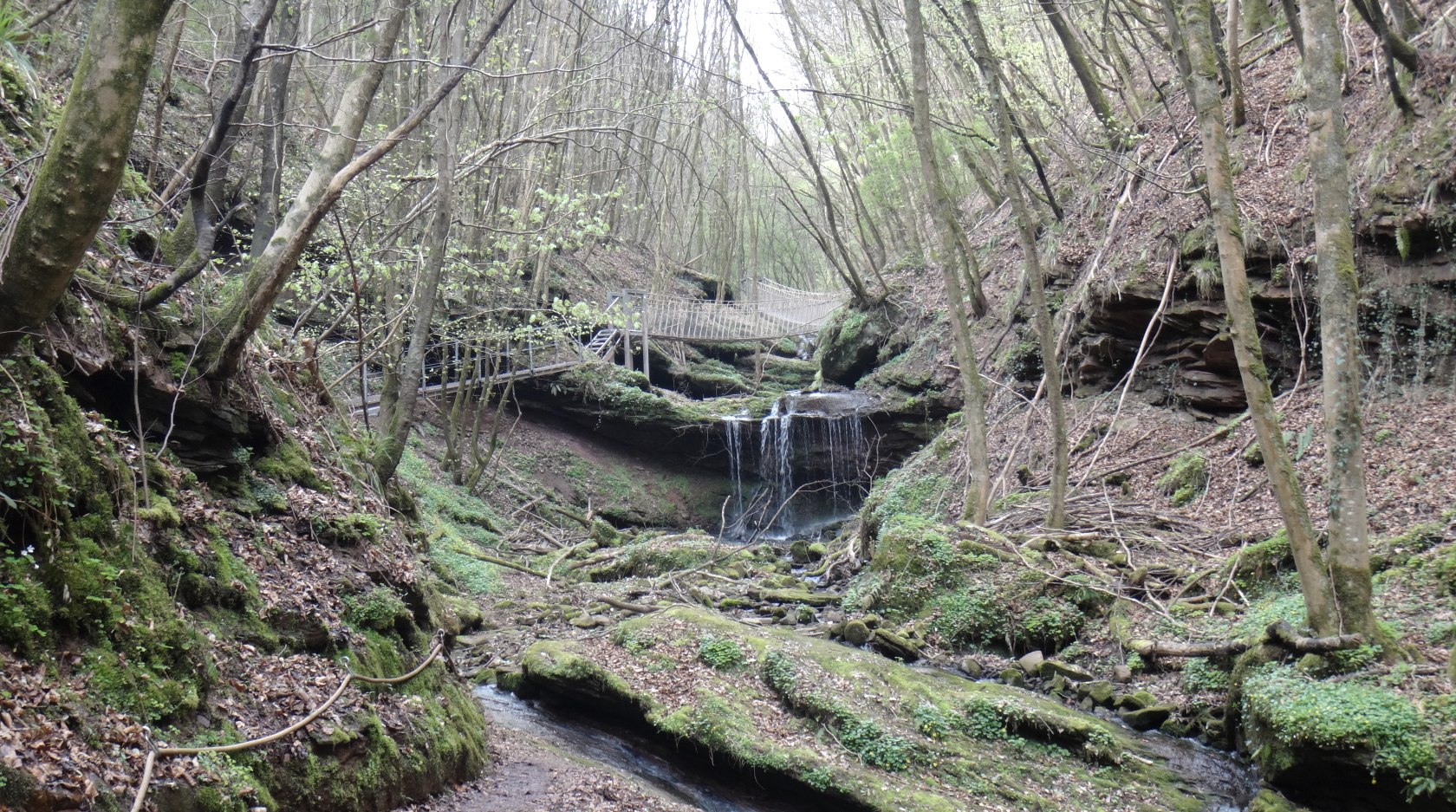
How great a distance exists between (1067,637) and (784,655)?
9.54ft

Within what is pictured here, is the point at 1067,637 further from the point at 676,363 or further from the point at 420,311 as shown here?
the point at 676,363

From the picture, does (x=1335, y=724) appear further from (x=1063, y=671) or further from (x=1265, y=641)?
(x=1063, y=671)

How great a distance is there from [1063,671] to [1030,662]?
0.35 m

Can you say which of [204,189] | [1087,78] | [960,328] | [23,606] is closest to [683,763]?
[23,606]

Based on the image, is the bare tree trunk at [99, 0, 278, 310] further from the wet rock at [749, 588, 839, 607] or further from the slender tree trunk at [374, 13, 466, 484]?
the wet rock at [749, 588, 839, 607]

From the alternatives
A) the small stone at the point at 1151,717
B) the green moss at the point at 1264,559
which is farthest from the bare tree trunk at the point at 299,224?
the green moss at the point at 1264,559

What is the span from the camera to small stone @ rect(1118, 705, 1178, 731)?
6.23 m

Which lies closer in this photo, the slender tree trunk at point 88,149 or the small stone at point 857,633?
the slender tree trunk at point 88,149

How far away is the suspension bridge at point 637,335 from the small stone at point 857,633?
669cm

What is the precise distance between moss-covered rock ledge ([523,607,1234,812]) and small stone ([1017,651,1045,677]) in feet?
3.00

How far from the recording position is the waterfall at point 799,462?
17.2 metres

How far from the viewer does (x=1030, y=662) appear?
7375 mm

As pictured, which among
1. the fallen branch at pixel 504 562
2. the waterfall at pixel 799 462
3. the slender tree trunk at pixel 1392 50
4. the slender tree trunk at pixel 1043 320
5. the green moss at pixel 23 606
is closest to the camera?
the green moss at pixel 23 606

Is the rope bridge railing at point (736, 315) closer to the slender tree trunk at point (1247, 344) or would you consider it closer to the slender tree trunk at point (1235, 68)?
the slender tree trunk at point (1235, 68)
